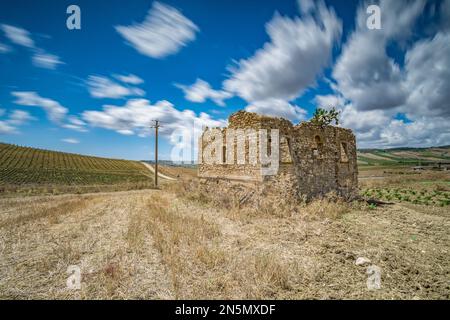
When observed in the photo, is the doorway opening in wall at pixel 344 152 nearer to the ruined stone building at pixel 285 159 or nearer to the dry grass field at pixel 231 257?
the ruined stone building at pixel 285 159

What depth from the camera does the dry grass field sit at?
3658 mm

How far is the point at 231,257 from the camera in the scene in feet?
15.7

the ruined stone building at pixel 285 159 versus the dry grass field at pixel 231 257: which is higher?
the ruined stone building at pixel 285 159

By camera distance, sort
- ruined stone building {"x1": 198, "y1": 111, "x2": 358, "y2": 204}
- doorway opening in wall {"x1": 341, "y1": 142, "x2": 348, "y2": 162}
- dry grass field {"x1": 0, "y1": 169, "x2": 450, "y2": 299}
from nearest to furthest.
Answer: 1. dry grass field {"x1": 0, "y1": 169, "x2": 450, "y2": 299}
2. ruined stone building {"x1": 198, "y1": 111, "x2": 358, "y2": 204}
3. doorway opening in wall {"x1": 341, "y1": 142, "x2": 348, "y2": 162}

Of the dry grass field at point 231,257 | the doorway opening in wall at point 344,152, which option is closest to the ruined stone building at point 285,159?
the doorway opening in wall at point 344,152

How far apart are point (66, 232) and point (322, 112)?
65.8ft

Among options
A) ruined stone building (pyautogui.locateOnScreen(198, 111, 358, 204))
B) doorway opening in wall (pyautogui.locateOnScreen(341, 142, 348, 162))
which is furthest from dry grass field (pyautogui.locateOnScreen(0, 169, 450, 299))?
doorway opening in wall (pyautogui.locateOnScreen(341, 142, 348, 162))

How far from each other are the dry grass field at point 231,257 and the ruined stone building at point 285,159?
187cm

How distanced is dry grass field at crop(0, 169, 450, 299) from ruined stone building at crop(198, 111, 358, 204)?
6.15 feet

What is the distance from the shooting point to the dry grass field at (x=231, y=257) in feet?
12.0

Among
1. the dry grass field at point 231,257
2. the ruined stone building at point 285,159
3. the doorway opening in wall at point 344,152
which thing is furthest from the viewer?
the doorway opening in wall at point 344,152

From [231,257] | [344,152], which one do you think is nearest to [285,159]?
[344,152]

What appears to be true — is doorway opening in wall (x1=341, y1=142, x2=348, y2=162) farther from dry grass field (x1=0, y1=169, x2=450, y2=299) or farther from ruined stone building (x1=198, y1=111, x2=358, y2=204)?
dry grass field (x1=0, y1=169, x2=450, y2=299)
